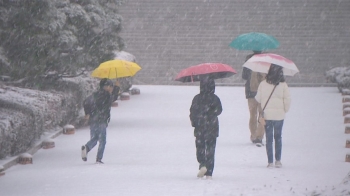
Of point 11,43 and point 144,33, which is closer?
point 11,43

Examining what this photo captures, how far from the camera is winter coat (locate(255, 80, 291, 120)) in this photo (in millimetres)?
12812

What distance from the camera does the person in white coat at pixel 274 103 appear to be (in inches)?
503

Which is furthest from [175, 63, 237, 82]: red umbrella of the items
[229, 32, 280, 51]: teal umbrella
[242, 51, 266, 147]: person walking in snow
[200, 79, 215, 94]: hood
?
[229, 32, 280, 51]: teal umbrella

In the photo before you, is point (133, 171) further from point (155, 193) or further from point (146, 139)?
point (146, 139)

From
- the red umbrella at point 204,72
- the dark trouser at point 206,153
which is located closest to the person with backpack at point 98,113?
the red umbrella at point 204,72

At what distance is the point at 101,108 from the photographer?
1340 centimetres

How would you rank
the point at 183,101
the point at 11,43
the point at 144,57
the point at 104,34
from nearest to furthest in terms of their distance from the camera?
the point at 11,43 < the point at 104,34 < the point at 183,101 < the point at 144,57

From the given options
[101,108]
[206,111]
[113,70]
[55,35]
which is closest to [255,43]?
[113,70]

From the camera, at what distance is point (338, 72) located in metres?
28.6

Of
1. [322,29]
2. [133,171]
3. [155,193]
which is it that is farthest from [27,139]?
[322,29]

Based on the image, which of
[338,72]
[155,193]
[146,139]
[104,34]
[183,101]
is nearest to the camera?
[155,193]

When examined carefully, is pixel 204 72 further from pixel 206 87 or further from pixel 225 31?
pixel 225 31

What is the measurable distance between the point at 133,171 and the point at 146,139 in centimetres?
427

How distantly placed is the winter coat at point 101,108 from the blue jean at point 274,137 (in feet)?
8.16
